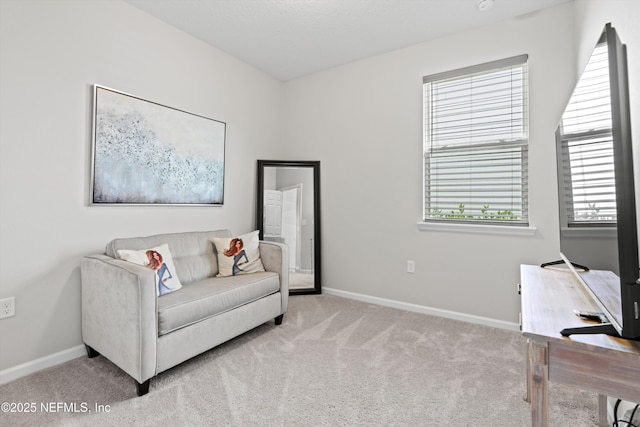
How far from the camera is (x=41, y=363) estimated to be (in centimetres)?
A: 199

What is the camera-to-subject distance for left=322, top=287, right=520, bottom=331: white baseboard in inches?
105

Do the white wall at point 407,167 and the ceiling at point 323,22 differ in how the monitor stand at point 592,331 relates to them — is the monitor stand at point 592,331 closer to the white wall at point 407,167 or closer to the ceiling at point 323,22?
the white wall at point 407,167

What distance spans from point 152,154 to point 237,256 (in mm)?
1131

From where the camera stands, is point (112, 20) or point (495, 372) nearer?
point (495, 372)

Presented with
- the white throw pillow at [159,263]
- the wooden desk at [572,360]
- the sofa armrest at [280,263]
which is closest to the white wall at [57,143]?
the white throw pillow at [159,263]

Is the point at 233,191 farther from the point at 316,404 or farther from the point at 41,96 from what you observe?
the point at 316,404

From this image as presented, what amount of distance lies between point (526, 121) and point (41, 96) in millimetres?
3621

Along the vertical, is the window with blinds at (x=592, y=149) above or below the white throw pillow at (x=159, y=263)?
above

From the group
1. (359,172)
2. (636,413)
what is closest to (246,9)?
(359,172)

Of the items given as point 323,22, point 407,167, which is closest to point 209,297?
point 407,167

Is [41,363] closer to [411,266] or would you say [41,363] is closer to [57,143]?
[57,143]

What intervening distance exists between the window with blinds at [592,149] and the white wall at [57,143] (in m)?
2.84

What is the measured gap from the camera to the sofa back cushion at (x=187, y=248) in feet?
7.45

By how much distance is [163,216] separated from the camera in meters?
2.71
